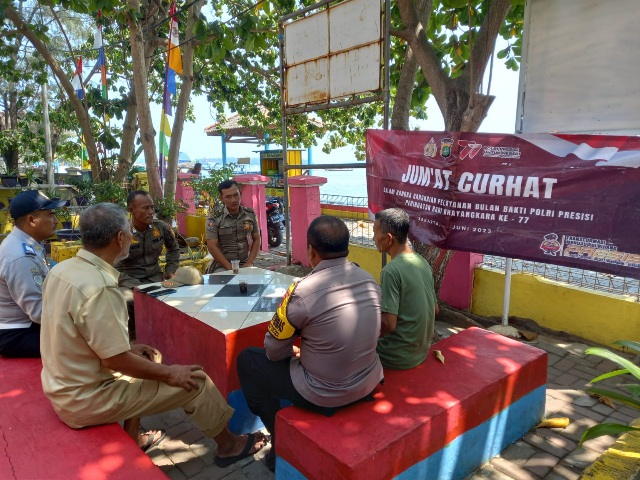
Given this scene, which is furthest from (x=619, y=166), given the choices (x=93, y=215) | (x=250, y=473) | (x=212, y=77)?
(x=212, y=77)

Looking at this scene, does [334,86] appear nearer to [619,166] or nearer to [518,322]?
[619,166]

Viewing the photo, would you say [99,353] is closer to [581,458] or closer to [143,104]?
[581,458]

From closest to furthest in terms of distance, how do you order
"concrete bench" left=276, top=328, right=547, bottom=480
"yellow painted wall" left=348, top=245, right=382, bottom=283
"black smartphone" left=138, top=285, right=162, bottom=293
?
"concrete bench" left=276, top=328, right=547, bottom=480, "black smartphone" left=138, top=285, right=162, bottom=293, "yellow painted wall" left=348, top=245, right=382, bottom=283

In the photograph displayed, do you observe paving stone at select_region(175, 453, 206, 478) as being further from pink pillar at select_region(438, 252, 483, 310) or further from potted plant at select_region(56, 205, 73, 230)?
potted plant at select_region(56, 205, 73, 230)

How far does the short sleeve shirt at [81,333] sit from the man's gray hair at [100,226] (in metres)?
0.08

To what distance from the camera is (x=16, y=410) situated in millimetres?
2340

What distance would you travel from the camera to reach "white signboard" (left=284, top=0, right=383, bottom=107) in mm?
4281

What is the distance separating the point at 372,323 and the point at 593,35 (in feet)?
11.2

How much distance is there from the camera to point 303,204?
7.13 meters

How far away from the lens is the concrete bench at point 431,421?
198 cm

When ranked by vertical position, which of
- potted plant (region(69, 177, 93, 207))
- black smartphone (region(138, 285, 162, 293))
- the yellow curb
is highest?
potted plant (region(69, 177, 93, 207))

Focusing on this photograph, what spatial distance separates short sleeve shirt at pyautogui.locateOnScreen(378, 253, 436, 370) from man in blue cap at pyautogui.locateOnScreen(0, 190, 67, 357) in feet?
7.22

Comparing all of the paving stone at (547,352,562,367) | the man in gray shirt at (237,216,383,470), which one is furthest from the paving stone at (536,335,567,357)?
the man in gray shirt at (237,216,383,470)

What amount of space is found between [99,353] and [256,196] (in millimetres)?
6877
